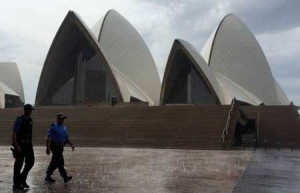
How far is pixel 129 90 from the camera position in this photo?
35.7 metres

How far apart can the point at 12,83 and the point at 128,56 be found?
13.0 meters

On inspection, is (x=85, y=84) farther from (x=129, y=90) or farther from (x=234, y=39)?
(x=234, y=39)

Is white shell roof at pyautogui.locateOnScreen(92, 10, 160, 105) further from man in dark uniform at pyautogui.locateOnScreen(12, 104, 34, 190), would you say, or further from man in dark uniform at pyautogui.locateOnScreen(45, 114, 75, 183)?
man in dark uniform at pyautogui.locateOnScreen(12, 104, 34, 190)

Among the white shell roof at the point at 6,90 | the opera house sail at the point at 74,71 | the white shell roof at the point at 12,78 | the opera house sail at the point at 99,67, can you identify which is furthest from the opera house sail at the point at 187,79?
the white shell roof at the point at 12,78

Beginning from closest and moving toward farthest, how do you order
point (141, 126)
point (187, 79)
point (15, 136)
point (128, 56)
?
point (15, 136) < point (141, 126) < point (187, 79) < point (128, 56)

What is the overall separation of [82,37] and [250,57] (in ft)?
47.7

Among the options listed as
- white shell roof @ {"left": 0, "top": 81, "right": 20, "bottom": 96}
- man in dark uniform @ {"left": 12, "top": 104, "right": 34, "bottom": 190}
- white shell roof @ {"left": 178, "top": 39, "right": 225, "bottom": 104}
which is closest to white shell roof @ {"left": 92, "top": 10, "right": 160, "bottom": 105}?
white shell roof @ {"left": 178, "top": 39, "right": 225, "bottom": 104}

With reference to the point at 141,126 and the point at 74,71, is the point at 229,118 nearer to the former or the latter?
the point at 141,126

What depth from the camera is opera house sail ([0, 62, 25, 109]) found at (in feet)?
137

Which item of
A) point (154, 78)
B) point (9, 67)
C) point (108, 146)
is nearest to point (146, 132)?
point (108, 146)

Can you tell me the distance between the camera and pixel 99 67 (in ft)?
127

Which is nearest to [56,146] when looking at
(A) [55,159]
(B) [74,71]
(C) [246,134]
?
(A) [55,159]

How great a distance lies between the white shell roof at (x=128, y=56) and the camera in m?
36.8

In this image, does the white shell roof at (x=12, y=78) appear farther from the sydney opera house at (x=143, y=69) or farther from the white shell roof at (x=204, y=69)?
the white shell roof at (x=204, y=69)
